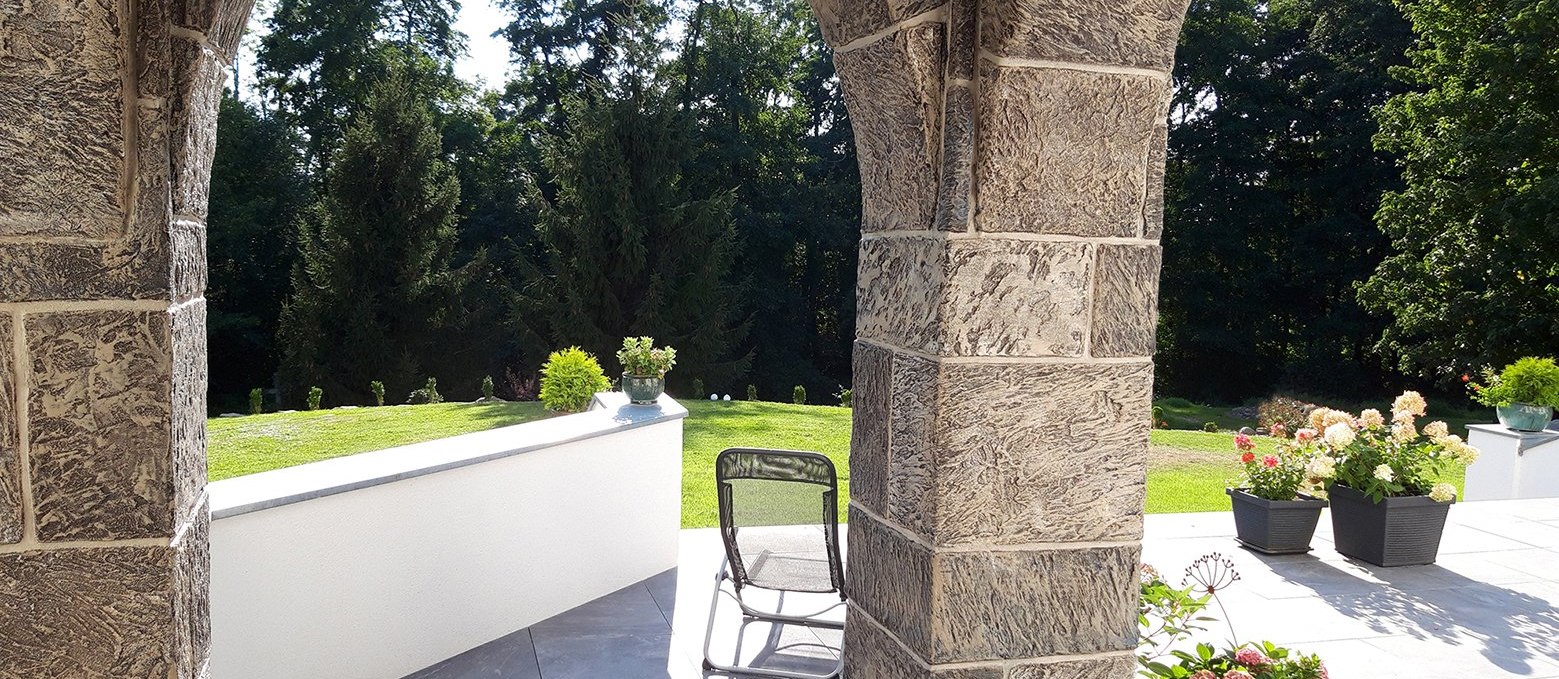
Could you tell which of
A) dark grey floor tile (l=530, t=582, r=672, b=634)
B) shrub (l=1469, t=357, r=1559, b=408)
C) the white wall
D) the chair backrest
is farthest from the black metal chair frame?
shrub (l=1469, t=357, r=1559, b=408)

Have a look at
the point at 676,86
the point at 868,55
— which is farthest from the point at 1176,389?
the point at 868,55

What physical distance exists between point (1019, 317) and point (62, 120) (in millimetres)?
1497

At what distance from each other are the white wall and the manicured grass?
3.35m

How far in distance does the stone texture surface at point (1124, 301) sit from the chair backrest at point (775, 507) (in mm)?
2028

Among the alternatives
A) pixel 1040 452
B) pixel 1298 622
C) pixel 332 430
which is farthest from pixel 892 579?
pixel 332 430

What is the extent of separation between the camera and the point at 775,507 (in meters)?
3.90

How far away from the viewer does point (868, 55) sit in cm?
180

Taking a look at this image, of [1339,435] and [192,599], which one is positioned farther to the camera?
[1339,435]

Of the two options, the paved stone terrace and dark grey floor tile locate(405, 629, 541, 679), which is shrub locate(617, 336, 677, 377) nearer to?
the paved stone terrace

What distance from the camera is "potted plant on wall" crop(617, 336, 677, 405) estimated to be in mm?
5219

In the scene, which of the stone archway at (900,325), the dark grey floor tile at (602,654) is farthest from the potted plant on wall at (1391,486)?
the stone archway at (900,325)

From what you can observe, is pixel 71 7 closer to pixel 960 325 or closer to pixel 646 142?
pixel 960 325

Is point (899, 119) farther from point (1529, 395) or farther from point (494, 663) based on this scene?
point (1529, 395)

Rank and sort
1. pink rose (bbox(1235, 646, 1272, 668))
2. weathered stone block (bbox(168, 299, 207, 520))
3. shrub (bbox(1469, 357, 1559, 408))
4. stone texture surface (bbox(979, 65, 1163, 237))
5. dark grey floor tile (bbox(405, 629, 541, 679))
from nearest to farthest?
weathered stone block (bbox(168, 299, 207, 520)), stone texture surface (bbox(979, 65, 1163, 237)), pink rose (bbox(1235, 646, 1272, 668)), dark grey floor tile (bbox(405, 629, 541, 679)), shrub (bbox(1469, 357, 1559, 408))
